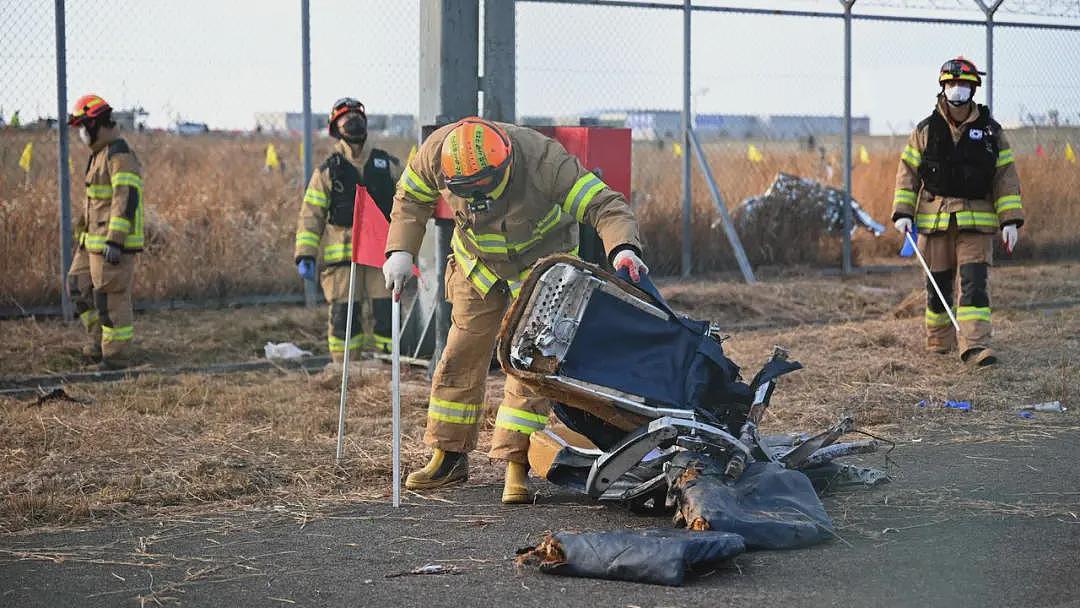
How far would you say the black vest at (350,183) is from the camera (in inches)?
372

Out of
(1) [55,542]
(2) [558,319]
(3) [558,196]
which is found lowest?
(1) [55,542]

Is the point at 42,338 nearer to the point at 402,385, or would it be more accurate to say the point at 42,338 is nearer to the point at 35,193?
the point at 35,193

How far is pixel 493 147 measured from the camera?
Answer: 576 cm

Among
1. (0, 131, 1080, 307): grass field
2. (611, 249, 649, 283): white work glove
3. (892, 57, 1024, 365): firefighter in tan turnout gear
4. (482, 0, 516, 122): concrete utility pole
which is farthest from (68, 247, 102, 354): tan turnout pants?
(892, 57, 1024, 365): firefighter in tan turnout gear

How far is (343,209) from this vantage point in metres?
9.45

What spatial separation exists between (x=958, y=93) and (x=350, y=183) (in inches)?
168

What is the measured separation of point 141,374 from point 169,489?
3.49m

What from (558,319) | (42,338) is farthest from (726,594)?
(42,338)

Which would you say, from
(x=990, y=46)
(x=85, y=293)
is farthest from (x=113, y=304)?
(x=990, y=46)

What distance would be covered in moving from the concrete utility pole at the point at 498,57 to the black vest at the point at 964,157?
9.74ft

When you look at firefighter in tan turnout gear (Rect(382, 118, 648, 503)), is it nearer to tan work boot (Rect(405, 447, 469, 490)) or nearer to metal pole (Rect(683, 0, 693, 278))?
tan work boot (Rect(405, 447, 469, 490))

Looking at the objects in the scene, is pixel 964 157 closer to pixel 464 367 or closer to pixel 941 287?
pixel 941 287

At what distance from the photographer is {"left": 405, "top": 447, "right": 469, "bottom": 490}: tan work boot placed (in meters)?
6.11

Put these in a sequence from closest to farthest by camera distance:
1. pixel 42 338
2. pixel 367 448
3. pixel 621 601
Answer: pixel 621 601 < pixel 367 448 < pixel 42 338
